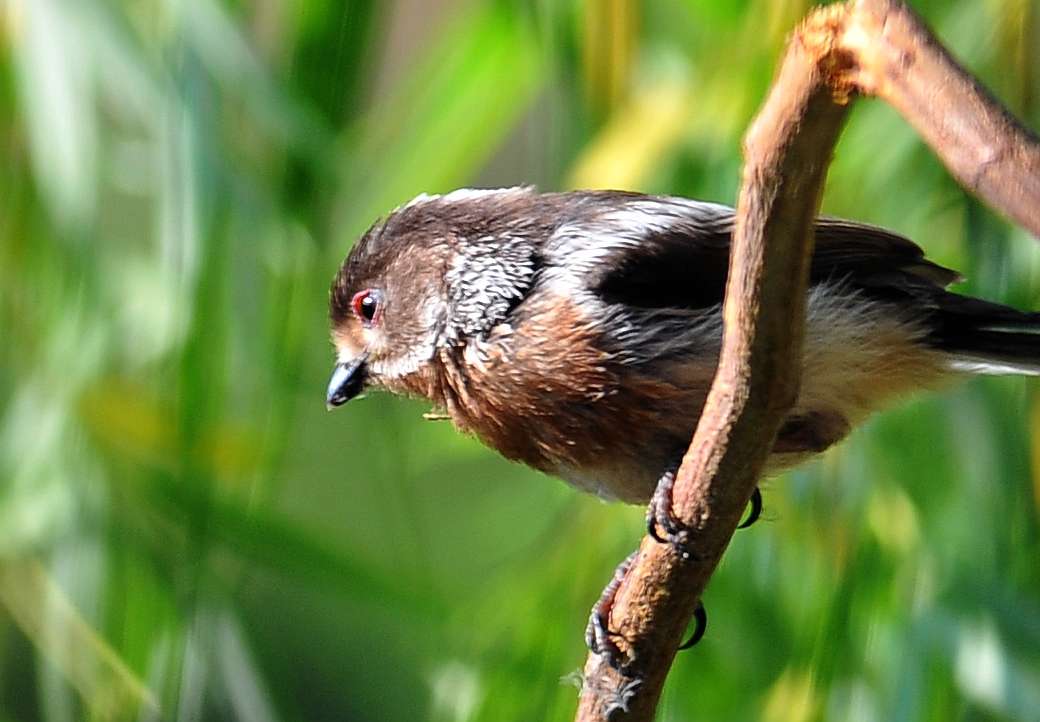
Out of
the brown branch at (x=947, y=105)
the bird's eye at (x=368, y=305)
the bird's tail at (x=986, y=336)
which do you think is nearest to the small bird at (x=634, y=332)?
the bird's tail at (x=986, y=336)

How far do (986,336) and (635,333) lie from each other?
0.54 metres

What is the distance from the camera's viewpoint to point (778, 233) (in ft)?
4.75

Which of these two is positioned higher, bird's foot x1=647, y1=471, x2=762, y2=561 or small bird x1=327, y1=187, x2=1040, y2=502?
small bird x1=327, y1=187, x2=1040, y2=502

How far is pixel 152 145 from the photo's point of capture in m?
3.08

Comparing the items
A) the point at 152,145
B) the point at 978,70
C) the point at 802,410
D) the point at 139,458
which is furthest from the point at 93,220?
the point at 978,70

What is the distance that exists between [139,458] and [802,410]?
4.49 feet

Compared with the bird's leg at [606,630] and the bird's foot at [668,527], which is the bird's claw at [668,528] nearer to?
the bird's foot at [668,527]

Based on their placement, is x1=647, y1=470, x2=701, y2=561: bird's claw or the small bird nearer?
x1=647, y1=470, x2=701, y2=561: bird's claw

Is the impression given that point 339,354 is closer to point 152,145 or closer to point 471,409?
point 471,409

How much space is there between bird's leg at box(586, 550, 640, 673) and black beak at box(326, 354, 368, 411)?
0.65 m

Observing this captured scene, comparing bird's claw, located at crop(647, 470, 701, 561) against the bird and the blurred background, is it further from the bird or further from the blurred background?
the blurred background

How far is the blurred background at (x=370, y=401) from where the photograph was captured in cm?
261

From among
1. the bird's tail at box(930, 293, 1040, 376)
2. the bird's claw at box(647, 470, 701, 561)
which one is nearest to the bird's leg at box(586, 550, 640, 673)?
the bird's claw at box(647, 470, 701, 561)

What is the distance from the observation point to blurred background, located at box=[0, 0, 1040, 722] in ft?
8.55
